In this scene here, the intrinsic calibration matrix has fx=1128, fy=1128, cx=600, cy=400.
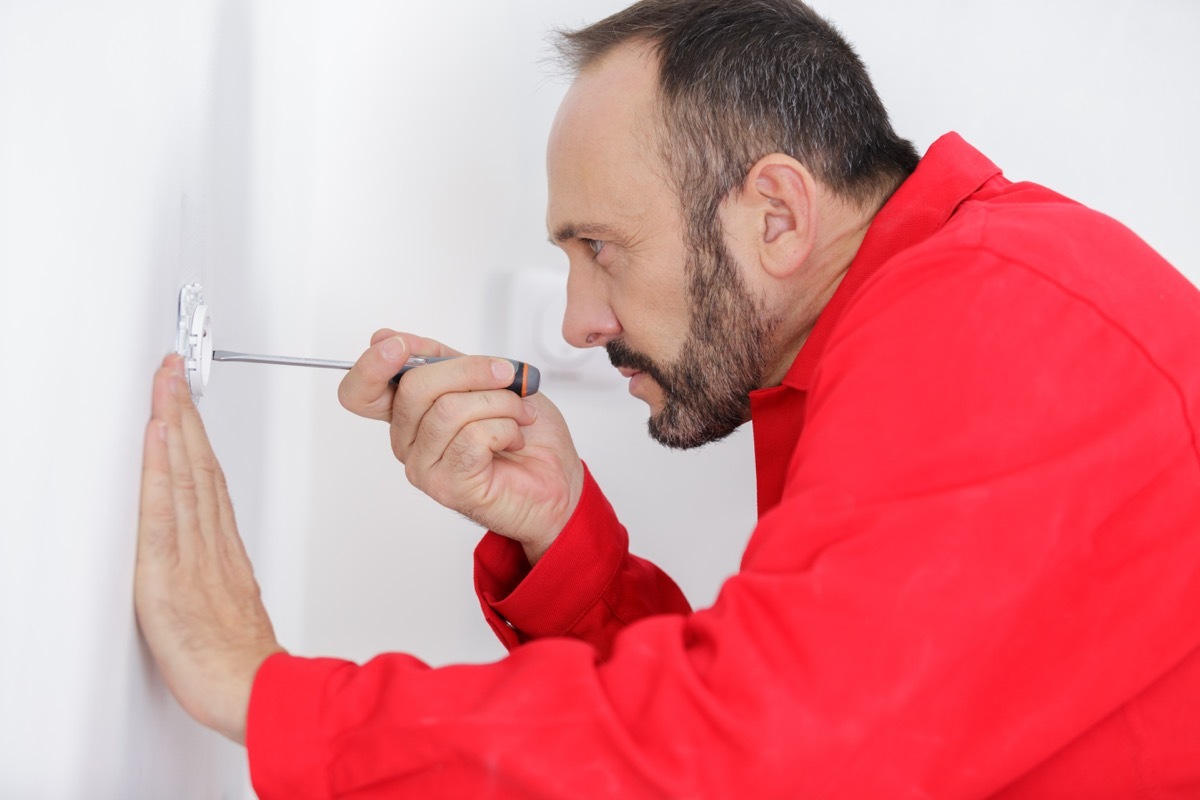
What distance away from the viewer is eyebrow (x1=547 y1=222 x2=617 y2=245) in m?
0.94

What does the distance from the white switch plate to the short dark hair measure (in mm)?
331

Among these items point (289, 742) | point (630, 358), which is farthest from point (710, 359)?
point (289, 742)

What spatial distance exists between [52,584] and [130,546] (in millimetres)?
126

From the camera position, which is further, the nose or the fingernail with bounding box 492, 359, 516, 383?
the nose

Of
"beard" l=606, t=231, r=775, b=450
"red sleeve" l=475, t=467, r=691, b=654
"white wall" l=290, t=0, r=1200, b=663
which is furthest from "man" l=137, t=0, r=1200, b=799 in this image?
"white wall" l=290, t=0, r=1200, b=663

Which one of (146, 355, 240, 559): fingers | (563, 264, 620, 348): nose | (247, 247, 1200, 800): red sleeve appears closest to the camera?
(247, 247, 1200, 800): red sleeve

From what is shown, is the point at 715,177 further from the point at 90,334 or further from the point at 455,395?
the point at 90,334

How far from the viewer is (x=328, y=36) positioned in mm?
1207

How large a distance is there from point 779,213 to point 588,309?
189 mm

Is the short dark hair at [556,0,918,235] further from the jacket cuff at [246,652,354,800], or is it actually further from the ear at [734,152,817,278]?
the jacket cuff at [246,652,354,800]

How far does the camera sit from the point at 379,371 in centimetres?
88

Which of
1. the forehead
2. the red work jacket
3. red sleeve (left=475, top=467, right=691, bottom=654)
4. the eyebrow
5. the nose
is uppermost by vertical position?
the forehead

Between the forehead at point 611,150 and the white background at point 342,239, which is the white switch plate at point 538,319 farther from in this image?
the forehead at point 611,150

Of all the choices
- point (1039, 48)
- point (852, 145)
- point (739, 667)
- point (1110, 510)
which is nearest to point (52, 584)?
point (739, 667)
